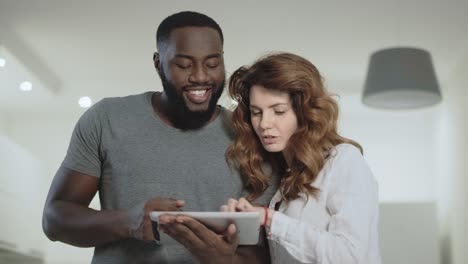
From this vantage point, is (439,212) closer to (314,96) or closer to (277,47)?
(277,47)

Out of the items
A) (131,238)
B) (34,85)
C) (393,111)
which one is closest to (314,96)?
(131,238)

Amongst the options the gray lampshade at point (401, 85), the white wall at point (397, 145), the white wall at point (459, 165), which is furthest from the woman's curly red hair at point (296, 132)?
the white wall at point (459, 165)

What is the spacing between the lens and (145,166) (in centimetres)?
152

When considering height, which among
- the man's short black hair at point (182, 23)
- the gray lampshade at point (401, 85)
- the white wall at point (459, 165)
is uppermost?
the man's short black hair at point (182, 23)

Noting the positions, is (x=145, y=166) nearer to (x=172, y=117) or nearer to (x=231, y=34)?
(x=172, y=117)

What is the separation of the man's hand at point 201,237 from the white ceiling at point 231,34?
1981 mm

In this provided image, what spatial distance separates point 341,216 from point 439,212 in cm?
198

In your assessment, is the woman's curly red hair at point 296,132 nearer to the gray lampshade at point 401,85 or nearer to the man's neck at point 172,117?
the man's neck at point 172,117

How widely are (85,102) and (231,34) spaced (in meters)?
0.73

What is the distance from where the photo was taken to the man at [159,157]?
58.3 inches

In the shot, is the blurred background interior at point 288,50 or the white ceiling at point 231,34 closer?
the blurred background interior at point 288,50

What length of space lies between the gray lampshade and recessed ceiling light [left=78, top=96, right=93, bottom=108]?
122 centimetres

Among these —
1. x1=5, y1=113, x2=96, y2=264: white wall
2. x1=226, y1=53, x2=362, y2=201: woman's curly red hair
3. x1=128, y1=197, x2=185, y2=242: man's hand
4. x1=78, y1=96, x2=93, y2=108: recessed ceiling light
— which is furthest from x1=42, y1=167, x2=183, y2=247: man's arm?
A: x1=78, y1=96, x2=93, y2=108: recessed ceiling light

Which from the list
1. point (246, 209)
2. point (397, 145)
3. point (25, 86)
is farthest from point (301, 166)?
point (25, 86)
